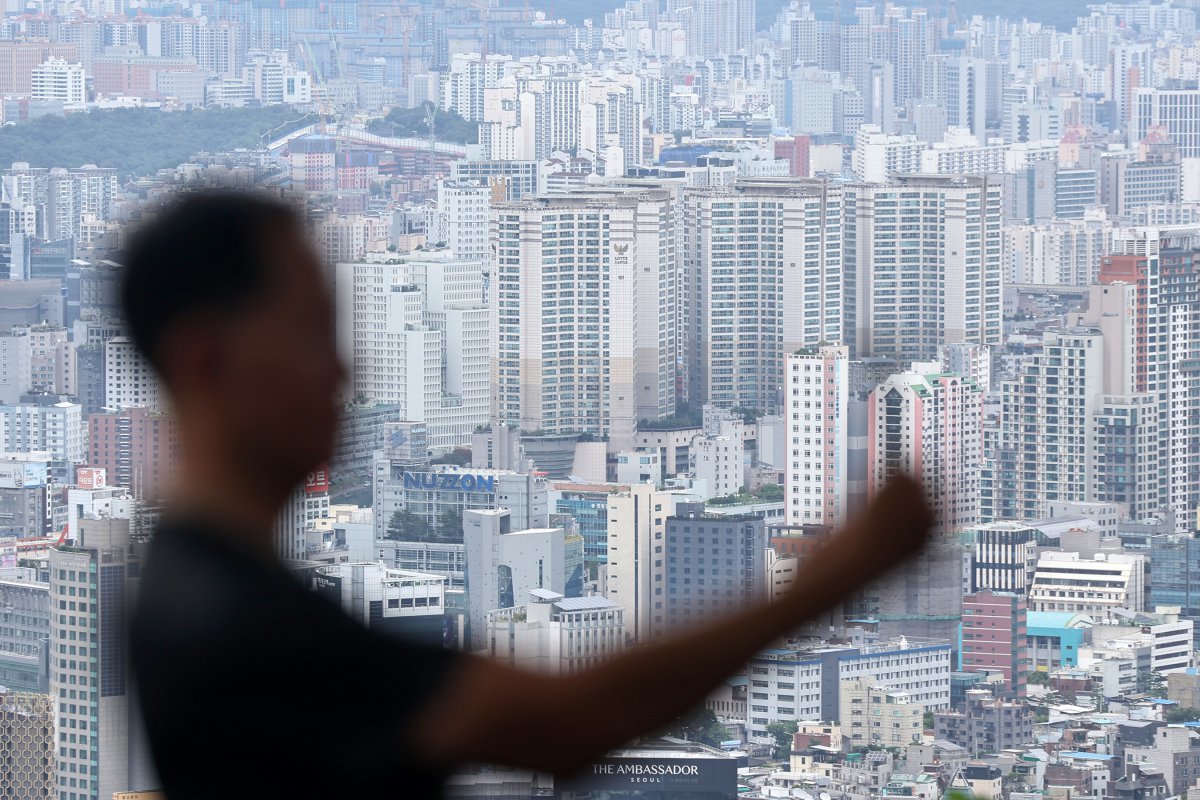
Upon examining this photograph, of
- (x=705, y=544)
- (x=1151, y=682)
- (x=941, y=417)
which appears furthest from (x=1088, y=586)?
(x=705, y=544)

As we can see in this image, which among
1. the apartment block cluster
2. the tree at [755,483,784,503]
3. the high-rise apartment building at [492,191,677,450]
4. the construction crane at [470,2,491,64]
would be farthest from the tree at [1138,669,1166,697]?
the construction crane at [470,2,491,64]

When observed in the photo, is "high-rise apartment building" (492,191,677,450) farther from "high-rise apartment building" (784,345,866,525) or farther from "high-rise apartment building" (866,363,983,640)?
"high-rise apartment building" (866,363,983,640)

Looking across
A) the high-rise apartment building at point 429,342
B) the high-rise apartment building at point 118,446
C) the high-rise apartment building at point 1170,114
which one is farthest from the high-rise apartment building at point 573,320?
the high-rise apartment building at point 1170,114

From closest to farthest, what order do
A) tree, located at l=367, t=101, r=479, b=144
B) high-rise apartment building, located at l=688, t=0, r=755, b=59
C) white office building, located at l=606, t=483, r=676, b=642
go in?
1. white office building, located at l=606, t=483, r=676, b=642
2. tree, located at l=367, t=101, r=479, b=144
3. high-rise apartment building, located at l=688, t=0, r=755, b=59

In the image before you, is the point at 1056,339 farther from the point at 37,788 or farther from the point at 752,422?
the point at 37,788

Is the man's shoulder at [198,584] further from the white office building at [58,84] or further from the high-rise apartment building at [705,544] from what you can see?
the white office building at [58,84]

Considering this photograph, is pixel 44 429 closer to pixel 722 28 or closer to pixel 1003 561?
pixel 1003 561

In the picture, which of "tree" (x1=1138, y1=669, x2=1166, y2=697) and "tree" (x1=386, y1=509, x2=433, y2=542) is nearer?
"tree" (x1=1138, y1=669, x2=1166, y2=697)
